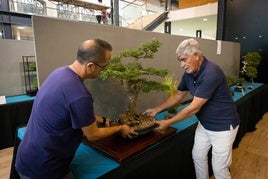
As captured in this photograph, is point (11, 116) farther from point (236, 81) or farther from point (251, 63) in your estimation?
point (251, 63)

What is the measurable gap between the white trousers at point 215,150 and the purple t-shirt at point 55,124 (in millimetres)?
1047

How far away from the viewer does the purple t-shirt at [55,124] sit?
80 centimetres

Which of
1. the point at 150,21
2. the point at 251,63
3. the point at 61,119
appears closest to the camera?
the point at 61,119

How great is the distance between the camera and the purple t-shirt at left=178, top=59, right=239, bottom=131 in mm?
1343

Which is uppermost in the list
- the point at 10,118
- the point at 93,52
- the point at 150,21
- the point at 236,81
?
the point at 150,21

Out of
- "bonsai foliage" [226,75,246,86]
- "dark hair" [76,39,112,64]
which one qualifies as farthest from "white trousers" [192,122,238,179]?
"bonsai foliage" [226,75,246,86]

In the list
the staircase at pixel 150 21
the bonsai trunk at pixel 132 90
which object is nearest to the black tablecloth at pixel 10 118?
the bonsai trunk at pixel 132 90

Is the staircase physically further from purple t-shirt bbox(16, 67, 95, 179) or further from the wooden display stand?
purple t-shirt bbox(16, 67, 95, 179)

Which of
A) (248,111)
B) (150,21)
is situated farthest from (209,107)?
(150,21)

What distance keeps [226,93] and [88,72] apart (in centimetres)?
107

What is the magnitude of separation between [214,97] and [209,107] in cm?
8

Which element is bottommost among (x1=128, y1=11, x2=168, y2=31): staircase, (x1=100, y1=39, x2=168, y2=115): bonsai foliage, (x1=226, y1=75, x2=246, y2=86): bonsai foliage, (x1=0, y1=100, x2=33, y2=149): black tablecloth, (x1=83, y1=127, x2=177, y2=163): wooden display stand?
(x1=0, y1=100, x2=33, y2=149): black tablecloth

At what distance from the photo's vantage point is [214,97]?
4.71ft

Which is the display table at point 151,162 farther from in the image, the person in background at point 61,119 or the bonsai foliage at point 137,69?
the bonsai foliage at point 137,69
